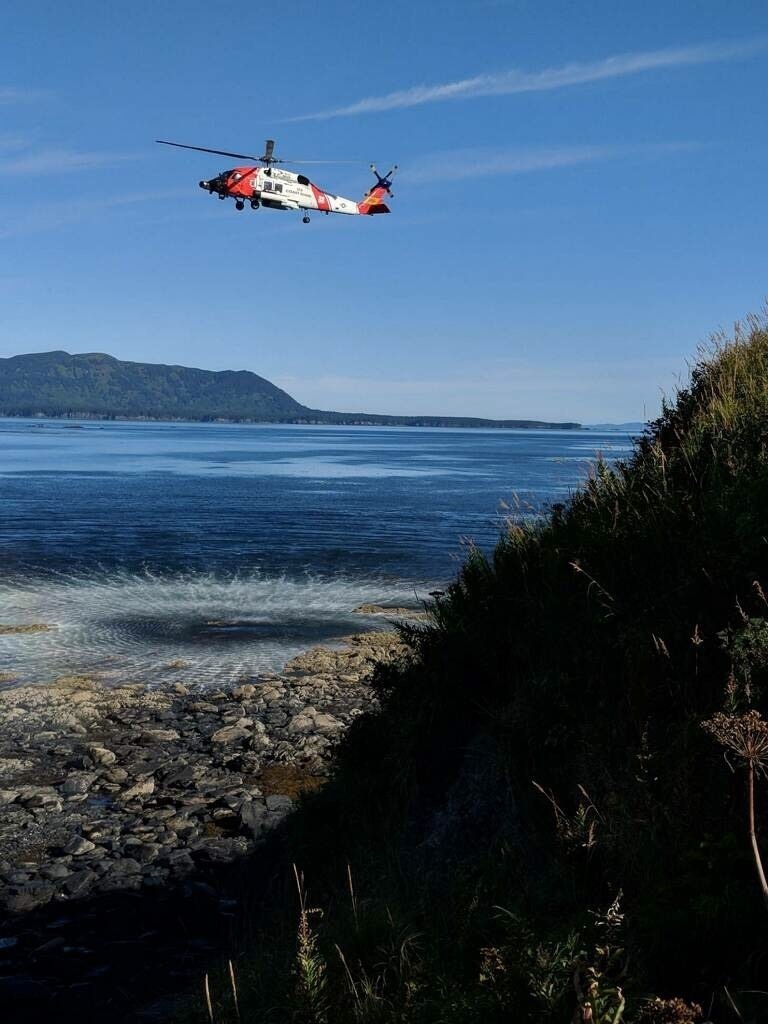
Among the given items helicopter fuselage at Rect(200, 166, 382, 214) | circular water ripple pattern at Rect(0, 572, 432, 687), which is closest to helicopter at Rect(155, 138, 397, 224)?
helicopter fuselage at Rect(200, 166, 382, 214)

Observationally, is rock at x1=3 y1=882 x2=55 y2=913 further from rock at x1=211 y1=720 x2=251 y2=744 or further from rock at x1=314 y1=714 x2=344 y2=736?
rock at x1=314 y1=714 x2=344 y2=736

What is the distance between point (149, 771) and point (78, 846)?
2.88m

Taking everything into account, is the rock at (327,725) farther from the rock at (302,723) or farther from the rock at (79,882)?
the rock at (79,882)

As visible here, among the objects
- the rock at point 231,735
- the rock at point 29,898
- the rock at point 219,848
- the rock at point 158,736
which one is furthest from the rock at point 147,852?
the rock at point 158,736

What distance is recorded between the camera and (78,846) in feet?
38.7

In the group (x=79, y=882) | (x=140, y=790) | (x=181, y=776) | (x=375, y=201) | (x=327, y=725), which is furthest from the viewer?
(x=375, y=201)

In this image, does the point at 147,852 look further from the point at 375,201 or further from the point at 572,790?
the point at 375,201

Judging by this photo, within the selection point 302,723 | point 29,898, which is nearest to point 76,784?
point 29,898

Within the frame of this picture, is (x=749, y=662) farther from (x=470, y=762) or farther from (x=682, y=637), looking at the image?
(x=470, y=762)

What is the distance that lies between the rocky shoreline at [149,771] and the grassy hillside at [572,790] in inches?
92.3

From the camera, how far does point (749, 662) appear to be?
6203 millimetres

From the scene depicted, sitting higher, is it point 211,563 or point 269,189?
point 269,189

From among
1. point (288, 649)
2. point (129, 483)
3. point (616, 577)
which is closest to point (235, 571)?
point (288, 649)

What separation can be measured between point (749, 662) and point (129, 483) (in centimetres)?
7398
